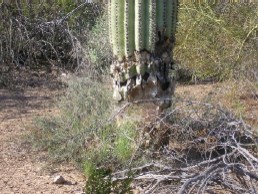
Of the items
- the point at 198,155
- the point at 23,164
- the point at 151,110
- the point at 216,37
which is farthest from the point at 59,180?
the point at 216,37

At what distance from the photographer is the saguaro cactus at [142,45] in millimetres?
6051

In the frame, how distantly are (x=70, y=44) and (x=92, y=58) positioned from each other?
1540 millimetres

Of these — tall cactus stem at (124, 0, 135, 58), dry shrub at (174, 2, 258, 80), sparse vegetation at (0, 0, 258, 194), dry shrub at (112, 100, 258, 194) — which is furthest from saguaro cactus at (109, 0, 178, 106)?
dry shrub at (174, 2, 258, 80)

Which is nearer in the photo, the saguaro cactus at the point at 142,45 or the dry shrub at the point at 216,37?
the saguaro cactus at the point at 142,45

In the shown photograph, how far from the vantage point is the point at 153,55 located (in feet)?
20.3

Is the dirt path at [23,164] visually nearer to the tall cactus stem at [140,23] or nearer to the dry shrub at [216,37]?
the tall cactus stem at [140,23]

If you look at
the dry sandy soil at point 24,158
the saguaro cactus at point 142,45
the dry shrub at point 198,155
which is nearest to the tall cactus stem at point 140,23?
the saguaro cactus at point 142,45

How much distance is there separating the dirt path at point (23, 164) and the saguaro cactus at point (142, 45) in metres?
0.95

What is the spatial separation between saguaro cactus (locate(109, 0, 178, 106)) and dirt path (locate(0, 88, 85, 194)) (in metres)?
0.95

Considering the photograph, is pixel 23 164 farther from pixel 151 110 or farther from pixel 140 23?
pixel 140 23

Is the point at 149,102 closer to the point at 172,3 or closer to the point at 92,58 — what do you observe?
the point at 172,3

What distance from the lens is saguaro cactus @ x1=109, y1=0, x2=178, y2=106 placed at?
238 inches

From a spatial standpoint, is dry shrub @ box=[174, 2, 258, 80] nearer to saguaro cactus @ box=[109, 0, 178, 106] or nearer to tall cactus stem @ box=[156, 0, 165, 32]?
saguaro cactus @ box=[109, 0, 178, 106]

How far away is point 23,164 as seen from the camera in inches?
244
